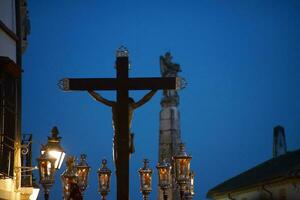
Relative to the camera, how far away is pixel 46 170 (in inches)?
421

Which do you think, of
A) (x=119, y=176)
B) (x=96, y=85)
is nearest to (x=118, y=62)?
(x=96, y=85)

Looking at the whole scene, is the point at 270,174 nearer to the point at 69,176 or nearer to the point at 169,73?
the point at 169,73

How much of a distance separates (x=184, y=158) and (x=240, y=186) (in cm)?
1512

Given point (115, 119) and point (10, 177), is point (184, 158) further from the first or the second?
point (10, 177)

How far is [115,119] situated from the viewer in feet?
37.6

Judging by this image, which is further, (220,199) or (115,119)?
(220,199)

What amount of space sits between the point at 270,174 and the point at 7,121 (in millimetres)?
13014

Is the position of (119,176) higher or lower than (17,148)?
lower

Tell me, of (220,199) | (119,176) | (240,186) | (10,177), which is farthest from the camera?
(220,199)

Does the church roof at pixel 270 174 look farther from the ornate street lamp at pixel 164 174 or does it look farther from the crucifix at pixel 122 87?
the crucifix at pixel 122 87

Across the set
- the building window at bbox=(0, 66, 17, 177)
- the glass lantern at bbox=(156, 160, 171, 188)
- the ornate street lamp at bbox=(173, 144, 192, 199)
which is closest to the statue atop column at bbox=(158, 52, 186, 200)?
the building window at bbox=(0, 66, 17, 177)

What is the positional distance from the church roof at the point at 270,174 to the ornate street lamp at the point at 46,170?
1065 cm

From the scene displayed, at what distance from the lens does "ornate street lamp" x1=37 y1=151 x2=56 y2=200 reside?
10.6m

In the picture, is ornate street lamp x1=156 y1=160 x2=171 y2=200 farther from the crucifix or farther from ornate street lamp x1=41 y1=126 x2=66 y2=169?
ornate street lamp x1=41 y1=126 x2=66 y2=169
